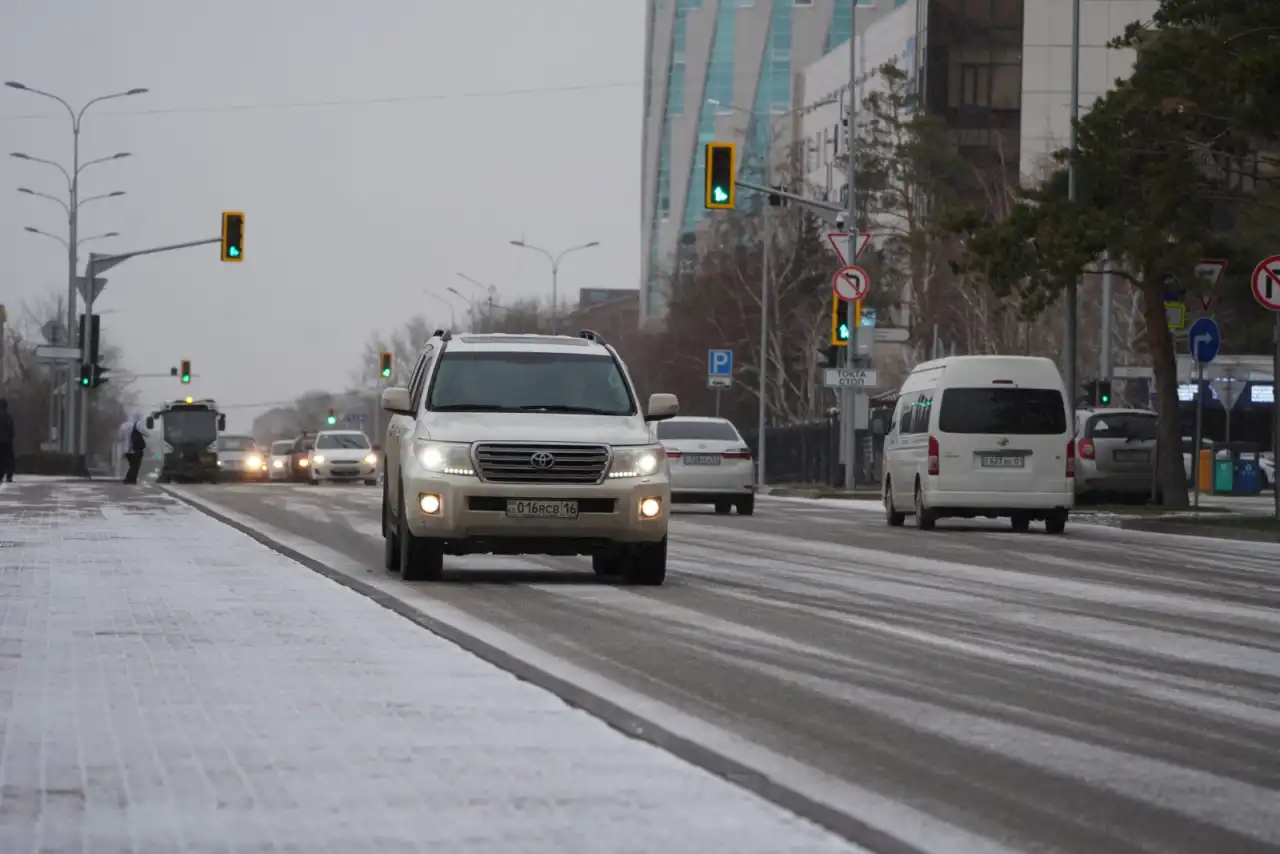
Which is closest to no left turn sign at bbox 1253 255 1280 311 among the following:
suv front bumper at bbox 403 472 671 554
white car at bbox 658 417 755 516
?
white car at bbox 658 417 755 516

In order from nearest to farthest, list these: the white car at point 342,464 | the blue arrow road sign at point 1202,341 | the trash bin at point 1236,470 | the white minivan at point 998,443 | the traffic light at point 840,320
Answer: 1. the white minivan at point 998,443
2. the blue arrow road sign at point 1202,341
3. the traffic light at point 840,320
4. the trash bin at point 1236,470
5. the white car at point 342,464

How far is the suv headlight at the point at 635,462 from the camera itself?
60.8 feet

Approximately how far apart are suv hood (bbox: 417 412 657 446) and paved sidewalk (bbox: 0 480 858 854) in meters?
3.43

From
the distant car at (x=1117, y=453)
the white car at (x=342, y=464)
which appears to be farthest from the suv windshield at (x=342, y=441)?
the distant car at (x=1117, y=453)

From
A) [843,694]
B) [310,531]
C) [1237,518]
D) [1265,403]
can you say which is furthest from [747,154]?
[843,694]

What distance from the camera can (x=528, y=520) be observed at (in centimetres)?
1842

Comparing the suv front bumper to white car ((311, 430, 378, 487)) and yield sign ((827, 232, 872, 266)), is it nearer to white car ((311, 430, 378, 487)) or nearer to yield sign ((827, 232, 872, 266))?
yield sign ((827, 232, 872, 266))

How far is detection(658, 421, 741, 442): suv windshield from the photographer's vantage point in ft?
128

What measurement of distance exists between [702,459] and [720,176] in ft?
18.2

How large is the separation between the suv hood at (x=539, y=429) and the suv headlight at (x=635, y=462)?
0.20 feet

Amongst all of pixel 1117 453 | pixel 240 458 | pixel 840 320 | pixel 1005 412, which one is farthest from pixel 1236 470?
pixel 240 458

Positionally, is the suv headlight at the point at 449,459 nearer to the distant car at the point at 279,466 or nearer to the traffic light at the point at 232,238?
the traffic light at the point at 232,238

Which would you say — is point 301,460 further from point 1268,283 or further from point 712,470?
point 1268,283

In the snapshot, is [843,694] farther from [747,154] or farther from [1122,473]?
[747,154]
